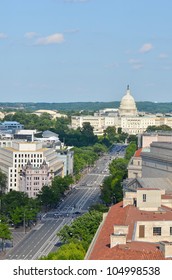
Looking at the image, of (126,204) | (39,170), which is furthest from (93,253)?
(39,170)

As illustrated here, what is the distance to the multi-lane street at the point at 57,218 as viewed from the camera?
222 feet

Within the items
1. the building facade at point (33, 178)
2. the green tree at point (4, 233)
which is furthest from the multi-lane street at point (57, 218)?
the building facade at point (33, 178)

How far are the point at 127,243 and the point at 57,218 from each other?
51973mm

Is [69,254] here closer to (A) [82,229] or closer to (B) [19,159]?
(A) [82,229]

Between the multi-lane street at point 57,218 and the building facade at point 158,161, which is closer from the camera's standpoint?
the multi-lane street at point 57,218

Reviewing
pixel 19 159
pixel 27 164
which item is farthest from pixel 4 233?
pixel 19 159

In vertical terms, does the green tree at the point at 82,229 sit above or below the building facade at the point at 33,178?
above

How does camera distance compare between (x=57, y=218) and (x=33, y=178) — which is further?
(x=33, y=178)

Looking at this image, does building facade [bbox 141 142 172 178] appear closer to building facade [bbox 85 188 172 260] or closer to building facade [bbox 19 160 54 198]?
building facade [bbox 85 188 172 260]

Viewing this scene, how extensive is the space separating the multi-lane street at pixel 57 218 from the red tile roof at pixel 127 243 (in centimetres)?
1131

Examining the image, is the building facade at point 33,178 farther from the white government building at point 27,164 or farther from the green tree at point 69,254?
the green tree at point 69,254

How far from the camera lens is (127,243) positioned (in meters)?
38.6

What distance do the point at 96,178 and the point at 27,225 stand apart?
5739 cm
